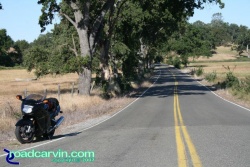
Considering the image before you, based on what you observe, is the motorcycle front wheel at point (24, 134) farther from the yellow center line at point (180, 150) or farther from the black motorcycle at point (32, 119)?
the yellow center line at point (180, 150)

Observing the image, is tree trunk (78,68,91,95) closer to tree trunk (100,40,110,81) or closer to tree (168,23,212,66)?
tree trunk (100,40,110,81)

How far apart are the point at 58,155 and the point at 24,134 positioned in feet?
6.52

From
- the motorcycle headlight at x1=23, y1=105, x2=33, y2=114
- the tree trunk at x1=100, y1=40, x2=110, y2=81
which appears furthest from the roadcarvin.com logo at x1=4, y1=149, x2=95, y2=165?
the tree trunk at x1=100, y1=40, x2=110, y2=81

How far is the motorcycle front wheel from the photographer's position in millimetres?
10008

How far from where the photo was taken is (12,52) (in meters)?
148

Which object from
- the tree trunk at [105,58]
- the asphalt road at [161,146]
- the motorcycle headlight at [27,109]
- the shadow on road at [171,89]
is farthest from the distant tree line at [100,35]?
the motorcycle headlight at [27,109]

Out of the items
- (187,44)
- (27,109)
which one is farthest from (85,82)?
(187,44)

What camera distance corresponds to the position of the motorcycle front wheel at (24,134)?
10.0 m

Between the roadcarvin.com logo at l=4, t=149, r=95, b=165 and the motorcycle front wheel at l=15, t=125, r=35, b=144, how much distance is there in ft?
2.41

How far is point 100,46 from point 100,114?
1372cm

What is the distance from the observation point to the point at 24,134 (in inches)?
401

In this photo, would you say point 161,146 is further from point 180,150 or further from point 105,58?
point 105,58

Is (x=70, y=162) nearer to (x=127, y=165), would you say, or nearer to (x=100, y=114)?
(x=127, y=165)

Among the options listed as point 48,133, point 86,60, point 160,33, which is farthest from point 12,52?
point 48,133
